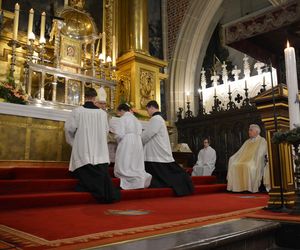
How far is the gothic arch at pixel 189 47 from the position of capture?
12336 millimetres

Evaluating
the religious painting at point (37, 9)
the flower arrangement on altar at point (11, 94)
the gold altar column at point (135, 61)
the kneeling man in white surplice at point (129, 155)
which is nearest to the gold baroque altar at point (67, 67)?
the gold altar column at point (135, 61)

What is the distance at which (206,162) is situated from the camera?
983 cm

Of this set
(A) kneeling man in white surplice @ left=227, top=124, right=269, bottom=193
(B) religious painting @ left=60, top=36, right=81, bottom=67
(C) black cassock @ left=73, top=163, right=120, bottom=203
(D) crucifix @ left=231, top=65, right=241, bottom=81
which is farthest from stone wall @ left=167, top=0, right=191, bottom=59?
(C) black cassock @ left=73, top=163, right=120, bottom=203

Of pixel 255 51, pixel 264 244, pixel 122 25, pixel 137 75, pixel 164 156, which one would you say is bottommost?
pixel 264 244

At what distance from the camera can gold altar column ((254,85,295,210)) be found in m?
3.65

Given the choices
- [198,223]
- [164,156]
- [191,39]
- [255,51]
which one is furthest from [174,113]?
[198,223]

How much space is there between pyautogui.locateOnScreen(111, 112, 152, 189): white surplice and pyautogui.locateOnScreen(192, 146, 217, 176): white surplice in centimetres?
404

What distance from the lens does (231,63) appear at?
49.9 feet

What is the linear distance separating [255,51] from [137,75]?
5269mm

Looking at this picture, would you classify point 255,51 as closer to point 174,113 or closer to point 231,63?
point 174,113

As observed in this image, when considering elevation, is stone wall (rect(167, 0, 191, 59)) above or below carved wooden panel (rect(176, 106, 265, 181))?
above

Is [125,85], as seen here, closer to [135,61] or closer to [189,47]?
[135,61]

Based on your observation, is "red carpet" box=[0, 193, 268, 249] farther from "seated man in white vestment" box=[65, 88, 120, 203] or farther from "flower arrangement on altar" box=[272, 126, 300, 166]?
"flower arrangement on altar" box=[272, 126, 300, 166]

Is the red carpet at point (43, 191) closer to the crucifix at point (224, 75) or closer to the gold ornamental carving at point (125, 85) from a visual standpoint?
the gold ornamental carving at point (125, 85)
